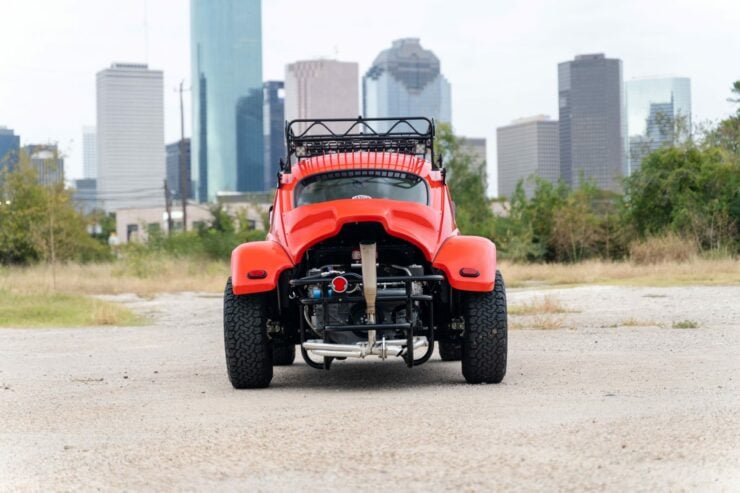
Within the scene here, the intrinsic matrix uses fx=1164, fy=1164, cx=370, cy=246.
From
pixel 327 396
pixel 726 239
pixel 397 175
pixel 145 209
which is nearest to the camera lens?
pixel 327 396

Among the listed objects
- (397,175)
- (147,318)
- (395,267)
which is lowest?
(147,318)

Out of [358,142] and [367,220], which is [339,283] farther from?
[358,142]

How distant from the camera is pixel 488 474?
20.0 feet

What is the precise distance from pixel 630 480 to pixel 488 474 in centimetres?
73

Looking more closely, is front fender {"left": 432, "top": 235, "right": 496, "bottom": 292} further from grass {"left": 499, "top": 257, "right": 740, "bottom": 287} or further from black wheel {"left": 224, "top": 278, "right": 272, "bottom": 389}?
grass {"left": 499, "top": 257, "right": 740, "bottom": 287}

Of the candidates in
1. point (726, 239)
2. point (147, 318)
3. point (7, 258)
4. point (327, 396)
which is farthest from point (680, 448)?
point (7, 258)

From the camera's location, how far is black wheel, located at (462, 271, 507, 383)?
1034 cm

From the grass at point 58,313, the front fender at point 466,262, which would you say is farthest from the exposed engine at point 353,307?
the grass at point 58,313

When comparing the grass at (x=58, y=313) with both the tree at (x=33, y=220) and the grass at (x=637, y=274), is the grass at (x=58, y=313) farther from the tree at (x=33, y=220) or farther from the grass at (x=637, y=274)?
the tree at (x=33, y=220)

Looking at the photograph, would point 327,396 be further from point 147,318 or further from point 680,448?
point 147,318

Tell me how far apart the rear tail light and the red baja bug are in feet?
0.07

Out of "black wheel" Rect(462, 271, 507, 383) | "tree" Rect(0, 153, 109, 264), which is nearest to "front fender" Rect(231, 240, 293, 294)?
"black wheel" Rect(462, 271, 507, 383)

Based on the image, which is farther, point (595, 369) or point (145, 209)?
point (145, 209)

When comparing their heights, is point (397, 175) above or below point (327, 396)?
above
